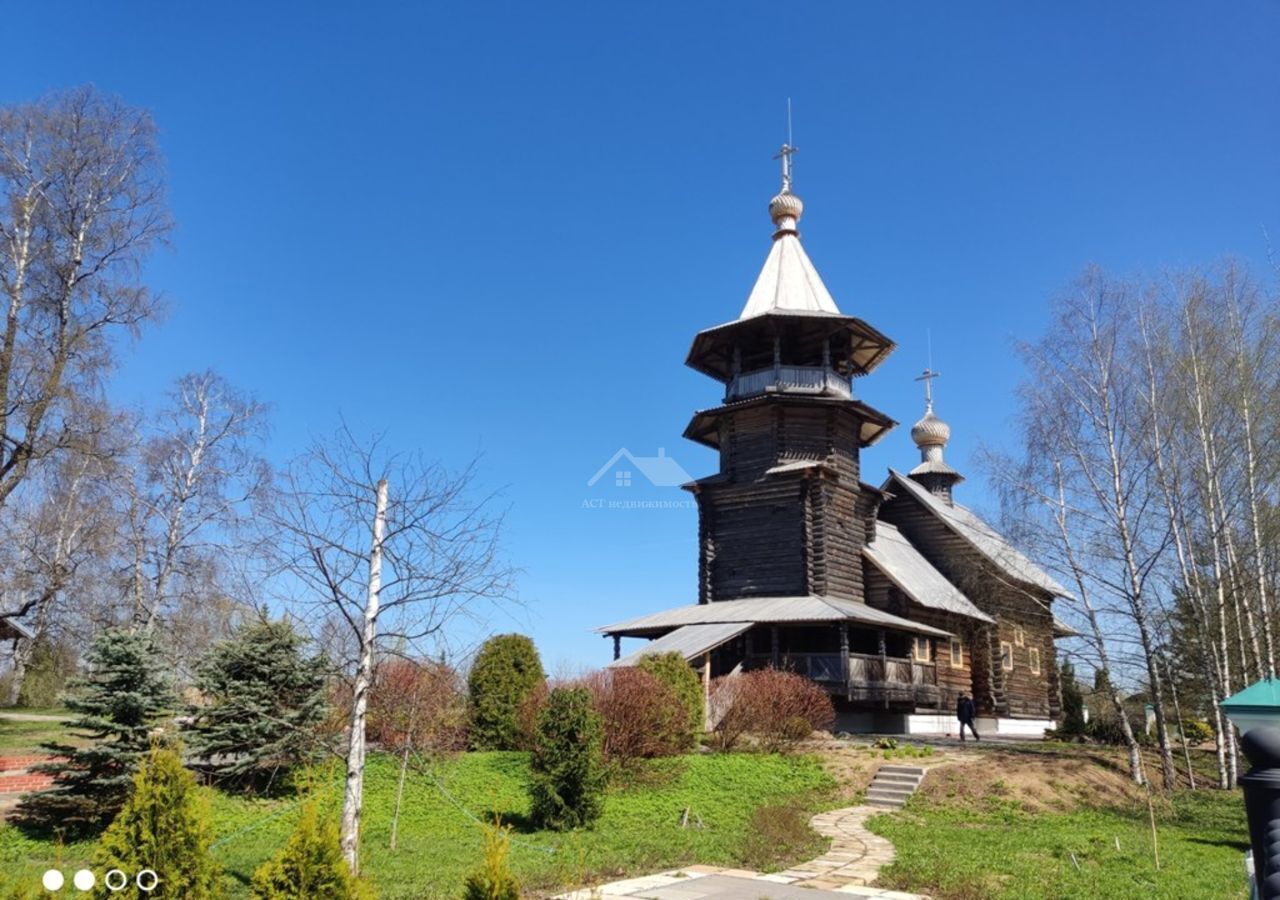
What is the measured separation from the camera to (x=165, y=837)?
5.93 meters

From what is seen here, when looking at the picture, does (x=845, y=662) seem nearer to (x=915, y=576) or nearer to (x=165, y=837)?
(x=915, y=576)

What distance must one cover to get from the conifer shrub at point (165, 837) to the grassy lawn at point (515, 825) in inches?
46.6

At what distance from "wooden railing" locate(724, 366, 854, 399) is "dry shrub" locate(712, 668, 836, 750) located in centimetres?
1119

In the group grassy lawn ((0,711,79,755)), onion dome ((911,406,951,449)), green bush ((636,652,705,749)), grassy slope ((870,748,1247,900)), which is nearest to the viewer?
grassy slope ((870,748,1247,900))

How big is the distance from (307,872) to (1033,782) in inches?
588

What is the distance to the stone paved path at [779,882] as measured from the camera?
28.3 feet

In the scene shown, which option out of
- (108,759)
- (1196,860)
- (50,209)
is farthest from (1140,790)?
(50,209)

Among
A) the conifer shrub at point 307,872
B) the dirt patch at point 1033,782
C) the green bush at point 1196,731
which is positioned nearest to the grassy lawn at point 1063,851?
the dirt patch at point 1033,782

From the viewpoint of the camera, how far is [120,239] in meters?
16.8

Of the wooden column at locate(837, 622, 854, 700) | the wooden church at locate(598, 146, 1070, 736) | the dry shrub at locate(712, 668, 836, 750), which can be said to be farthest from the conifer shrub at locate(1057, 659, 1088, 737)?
the dry shrub at locate(712, 668, 836, 750)

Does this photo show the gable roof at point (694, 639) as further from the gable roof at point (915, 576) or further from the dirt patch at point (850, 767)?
the gable roof at point (915, 576)

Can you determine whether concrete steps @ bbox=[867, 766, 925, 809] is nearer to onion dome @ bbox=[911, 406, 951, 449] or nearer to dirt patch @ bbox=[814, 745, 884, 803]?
dirt patch @ bbox=[814, 745, 884, 803]

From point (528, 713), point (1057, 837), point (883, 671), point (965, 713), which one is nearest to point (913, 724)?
point (965, 713)

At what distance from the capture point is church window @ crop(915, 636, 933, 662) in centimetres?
2716
